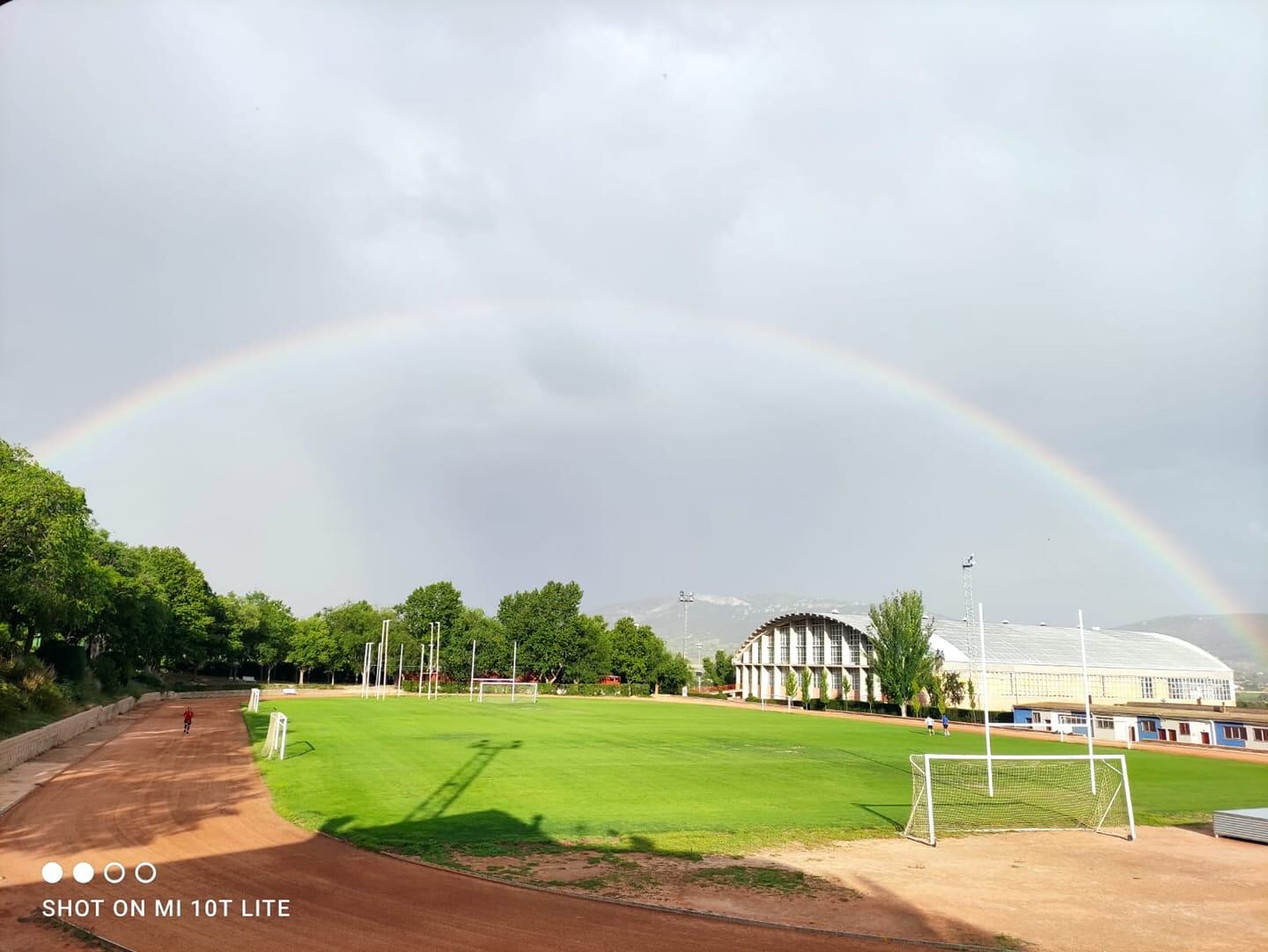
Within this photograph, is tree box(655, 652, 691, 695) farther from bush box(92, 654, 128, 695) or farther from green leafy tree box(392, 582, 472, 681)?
bush box(92, 654, 128, 695)

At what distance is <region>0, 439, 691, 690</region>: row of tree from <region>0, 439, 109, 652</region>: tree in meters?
0.06

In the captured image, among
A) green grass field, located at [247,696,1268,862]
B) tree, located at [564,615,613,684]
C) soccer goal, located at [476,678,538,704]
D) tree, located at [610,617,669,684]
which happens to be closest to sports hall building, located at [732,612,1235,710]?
tree, located at [610,617,669,684]

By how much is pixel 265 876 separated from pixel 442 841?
4099 mm

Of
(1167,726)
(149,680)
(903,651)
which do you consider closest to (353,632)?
(149,680)

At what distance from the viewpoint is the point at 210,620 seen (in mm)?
96562

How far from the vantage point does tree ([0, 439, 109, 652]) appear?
141ft

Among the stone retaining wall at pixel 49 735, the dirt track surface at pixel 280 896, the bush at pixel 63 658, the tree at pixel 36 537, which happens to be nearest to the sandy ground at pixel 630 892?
the dirt track surface at pixel 280 896

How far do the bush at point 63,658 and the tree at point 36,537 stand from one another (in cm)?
1164

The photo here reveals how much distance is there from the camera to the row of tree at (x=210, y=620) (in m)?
44.2

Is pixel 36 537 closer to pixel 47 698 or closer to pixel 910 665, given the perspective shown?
pixel 47 698

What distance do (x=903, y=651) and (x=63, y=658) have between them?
76880mm

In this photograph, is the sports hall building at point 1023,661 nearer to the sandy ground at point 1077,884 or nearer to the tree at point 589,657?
the tree at point 589,657

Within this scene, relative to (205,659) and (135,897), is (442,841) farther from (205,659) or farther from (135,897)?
(205,659)

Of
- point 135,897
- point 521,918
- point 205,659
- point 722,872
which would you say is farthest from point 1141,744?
point 205,659
